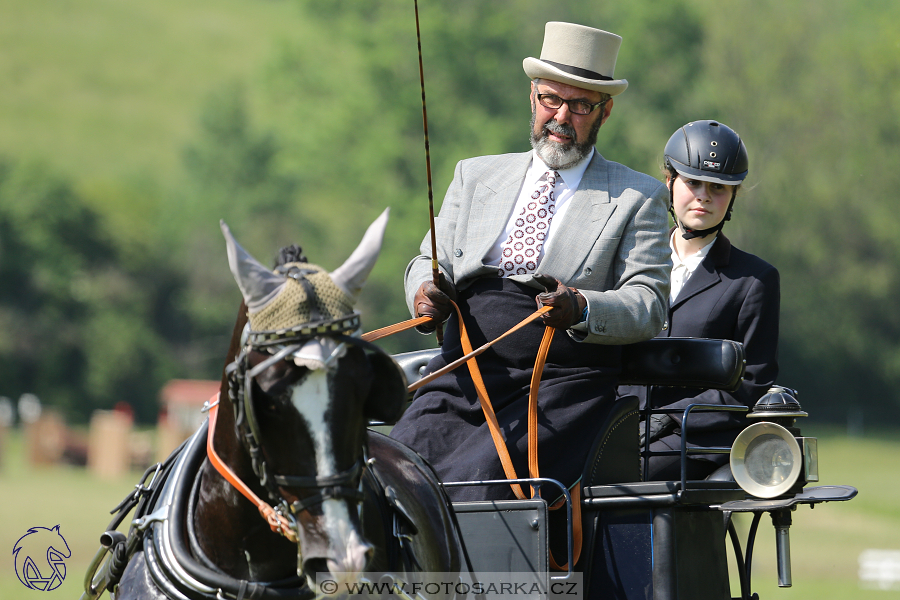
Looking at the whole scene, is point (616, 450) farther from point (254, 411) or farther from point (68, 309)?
point (68, 309)

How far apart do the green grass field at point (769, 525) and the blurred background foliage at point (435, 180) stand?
Answer: 7247 millimetres

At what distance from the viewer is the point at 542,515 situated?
3.35 metres

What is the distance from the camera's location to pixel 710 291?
4.77m

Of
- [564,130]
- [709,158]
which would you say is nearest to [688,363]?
[564,130]

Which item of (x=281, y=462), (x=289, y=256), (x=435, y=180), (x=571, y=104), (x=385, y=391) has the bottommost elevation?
(x=435, y=180)

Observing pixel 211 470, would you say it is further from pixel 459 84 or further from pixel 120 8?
pixel 120 8

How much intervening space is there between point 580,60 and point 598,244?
0.67m

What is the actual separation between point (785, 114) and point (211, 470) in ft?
122

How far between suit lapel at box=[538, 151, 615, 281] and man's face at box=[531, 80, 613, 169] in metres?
0.18

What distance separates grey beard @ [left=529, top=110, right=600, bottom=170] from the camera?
13.1 feet

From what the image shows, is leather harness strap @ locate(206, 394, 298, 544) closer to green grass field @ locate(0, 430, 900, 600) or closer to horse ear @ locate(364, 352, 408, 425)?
horse ear @ locate(364, 352, 408, 425)

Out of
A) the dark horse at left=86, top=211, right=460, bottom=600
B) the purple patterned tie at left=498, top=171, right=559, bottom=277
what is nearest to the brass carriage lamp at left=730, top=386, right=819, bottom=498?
the purple patterned tie at left=498, top=171, right=559, bottom=277

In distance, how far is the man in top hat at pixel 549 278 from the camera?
3652 mm

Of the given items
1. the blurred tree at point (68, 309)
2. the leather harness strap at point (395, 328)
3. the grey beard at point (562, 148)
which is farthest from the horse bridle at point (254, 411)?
the blurred tree at point (68, 309)
